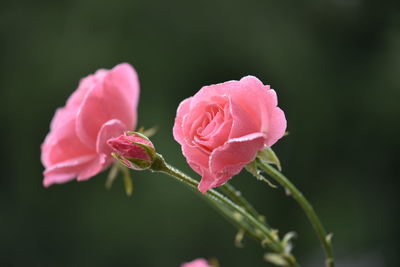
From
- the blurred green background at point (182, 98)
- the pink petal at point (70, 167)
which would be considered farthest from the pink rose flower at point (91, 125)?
the blurred green background at point (182, 98)

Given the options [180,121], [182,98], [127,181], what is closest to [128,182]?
[127,181]

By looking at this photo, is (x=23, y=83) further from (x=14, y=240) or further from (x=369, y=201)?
(x=369, y=201)

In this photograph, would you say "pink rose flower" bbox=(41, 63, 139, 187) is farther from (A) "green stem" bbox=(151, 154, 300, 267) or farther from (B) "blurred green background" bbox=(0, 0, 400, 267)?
(B) "blurred green background" bbox=(0, 0, 400, 267)

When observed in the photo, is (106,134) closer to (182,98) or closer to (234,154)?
(234,154)

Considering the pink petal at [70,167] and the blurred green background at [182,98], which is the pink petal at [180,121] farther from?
the blurred green background at [182,98]

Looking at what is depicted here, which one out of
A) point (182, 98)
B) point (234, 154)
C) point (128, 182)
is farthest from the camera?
point (182, 98)

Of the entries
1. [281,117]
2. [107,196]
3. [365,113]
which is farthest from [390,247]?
[281,117]
